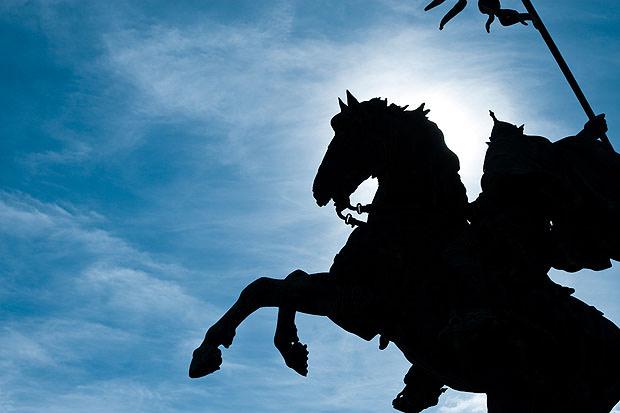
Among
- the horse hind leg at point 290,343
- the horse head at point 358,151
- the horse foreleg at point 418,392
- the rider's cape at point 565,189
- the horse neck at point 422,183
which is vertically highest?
the horse head at point 358,151

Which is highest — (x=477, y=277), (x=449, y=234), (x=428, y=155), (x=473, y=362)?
(x=428, y=155)

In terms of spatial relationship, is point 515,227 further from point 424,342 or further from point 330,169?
point 330,169

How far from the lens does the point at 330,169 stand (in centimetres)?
779

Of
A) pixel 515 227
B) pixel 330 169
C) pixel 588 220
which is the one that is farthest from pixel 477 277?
pixel 330 169

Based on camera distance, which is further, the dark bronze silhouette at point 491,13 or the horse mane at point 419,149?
the dark bronze silhouette at point 491,13

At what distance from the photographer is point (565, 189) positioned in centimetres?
707

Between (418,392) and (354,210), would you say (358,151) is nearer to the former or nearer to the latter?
(354,210)

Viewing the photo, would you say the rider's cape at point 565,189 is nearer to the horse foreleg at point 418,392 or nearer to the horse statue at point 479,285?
the horse statue at point 479,285

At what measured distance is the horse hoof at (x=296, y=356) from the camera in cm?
730

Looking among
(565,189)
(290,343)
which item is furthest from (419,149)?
(290,343)

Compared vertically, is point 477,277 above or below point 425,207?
below

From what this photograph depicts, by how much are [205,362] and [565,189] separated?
9.78ft

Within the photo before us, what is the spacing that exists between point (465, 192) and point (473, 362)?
1.56 meters

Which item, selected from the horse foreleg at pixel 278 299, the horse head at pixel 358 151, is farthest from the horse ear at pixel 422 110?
the horse foreleg at pixel 278 299
